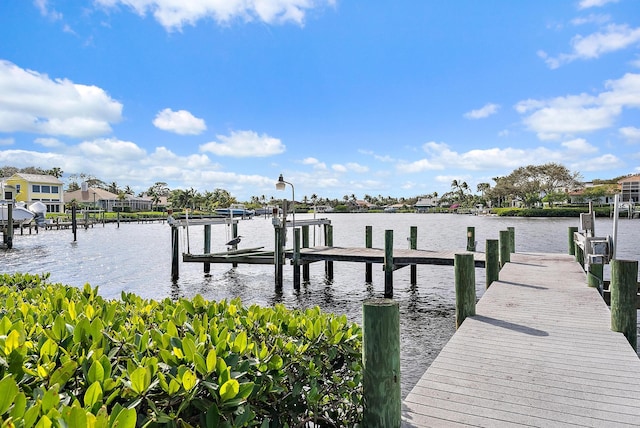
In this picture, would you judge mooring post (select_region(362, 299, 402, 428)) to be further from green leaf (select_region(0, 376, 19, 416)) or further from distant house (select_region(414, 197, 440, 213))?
distant house (select_region(414, 197, 440, 213))

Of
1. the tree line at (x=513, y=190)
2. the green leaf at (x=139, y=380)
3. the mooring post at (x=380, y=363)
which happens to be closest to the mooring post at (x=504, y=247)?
the mooring post at (x=380, y=363)

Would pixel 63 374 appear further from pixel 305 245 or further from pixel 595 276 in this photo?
pixel 305 245

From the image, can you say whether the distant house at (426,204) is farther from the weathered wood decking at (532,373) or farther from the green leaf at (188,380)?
the green leaf at (188,380)

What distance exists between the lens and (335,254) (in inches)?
611

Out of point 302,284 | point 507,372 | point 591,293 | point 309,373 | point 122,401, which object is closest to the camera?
point 122,401

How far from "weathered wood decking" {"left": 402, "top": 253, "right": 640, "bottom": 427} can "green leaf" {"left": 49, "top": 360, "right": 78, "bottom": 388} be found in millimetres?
2463

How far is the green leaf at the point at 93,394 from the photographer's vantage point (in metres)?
1.88

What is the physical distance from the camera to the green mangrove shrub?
191cm

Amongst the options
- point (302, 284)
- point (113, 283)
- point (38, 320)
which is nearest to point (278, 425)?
point (38, 320)

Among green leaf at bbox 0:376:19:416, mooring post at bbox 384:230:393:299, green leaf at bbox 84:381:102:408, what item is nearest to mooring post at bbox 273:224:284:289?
mooring post at bbox 384:230:393:299

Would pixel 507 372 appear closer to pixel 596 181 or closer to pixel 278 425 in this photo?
pixel 278 425

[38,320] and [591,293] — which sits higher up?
[38,320]

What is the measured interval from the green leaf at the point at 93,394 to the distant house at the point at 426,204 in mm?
146160

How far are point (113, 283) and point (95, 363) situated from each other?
690 inches
